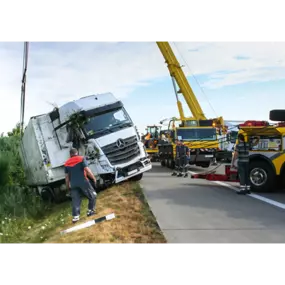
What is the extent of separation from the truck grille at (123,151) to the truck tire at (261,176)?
371 cm

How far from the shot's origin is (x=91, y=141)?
1373 cm

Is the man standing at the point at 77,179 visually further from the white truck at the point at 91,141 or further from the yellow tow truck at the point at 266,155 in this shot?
the yellow tow truck at the point at 266,155

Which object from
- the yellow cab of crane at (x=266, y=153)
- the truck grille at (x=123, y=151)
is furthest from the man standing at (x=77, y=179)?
the yellow cab of crane at (x=266, y=153)

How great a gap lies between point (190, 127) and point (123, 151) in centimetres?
698

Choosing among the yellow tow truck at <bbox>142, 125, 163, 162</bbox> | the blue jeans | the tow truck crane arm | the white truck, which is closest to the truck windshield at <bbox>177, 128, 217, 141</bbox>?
the tow truck crane arm

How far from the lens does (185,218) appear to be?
9109 mm

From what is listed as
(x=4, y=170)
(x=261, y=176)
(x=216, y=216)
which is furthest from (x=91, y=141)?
(x=216, y=216)

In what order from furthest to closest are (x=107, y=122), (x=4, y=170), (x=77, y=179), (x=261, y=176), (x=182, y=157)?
(x=182, y=157), (x=4, y=170), (x=107, y=122), (x=261, y=176), (x=77, y=179)

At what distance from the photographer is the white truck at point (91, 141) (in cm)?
1372

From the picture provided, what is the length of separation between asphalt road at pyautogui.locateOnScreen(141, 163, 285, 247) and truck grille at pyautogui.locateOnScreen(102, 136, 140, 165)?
118cm

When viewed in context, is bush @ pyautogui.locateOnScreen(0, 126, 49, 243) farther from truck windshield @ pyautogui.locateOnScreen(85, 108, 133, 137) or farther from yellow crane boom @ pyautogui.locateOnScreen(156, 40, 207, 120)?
yellow crane boom @ pyautogui.locateOnScreen(156, 40, 207, 120)

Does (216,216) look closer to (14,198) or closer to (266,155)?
(266,155)

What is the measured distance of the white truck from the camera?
1372 cm
